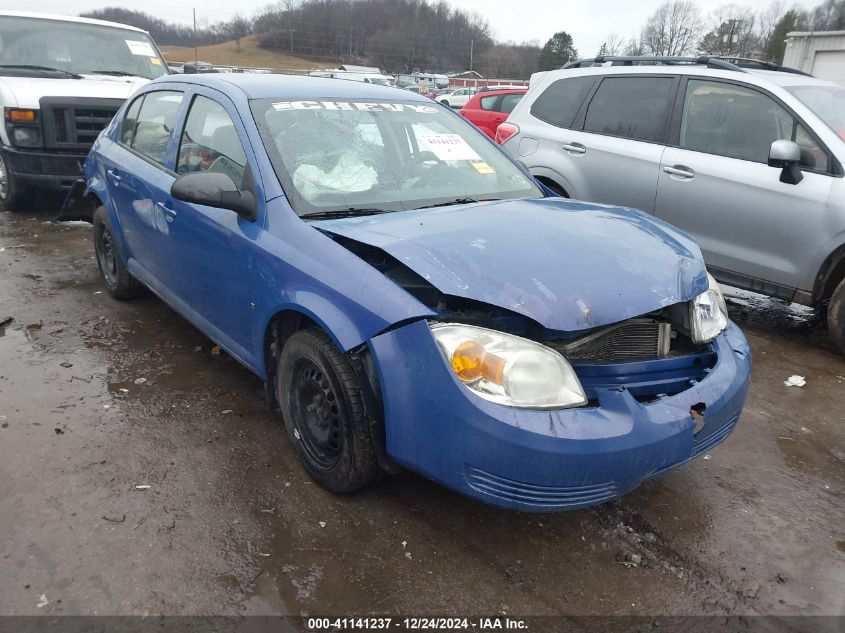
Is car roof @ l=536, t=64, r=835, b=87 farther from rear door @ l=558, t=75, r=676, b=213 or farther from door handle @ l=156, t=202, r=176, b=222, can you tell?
door handle @ l=156, t=202, r=176, b=222

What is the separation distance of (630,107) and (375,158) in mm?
3083

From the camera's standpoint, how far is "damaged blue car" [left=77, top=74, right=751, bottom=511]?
212 centimetres

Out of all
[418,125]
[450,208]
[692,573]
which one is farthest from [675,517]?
[418,125]

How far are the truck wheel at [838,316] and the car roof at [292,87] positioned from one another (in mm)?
2999

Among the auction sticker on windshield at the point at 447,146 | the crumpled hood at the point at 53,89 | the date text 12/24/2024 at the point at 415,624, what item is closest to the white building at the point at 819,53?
the crumpled hood at the point at 53,89

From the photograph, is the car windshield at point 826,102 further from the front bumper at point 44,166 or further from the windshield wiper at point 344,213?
the front bumper at point 44,166

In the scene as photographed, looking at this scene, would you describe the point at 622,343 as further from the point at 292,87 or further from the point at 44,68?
the point at 44,68

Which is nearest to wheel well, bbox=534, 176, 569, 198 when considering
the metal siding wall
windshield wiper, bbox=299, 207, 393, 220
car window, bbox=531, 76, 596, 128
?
car window, bbox=531, 76, 596, 128

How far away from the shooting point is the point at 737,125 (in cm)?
475

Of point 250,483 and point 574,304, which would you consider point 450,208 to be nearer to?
point 574,304

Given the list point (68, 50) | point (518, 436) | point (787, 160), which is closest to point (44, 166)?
point (68, 50)

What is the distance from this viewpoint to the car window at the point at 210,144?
313cm

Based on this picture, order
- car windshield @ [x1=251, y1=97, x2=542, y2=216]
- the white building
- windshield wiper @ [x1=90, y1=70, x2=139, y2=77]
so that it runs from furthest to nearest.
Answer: the white building
windshield wiper @ [x1=90, y1=70, x2=139, y2=77]
car windshield @ [x1=251, y1=97, x2=542, y2=216]

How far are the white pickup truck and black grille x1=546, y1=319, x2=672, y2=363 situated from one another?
6.72 meters
